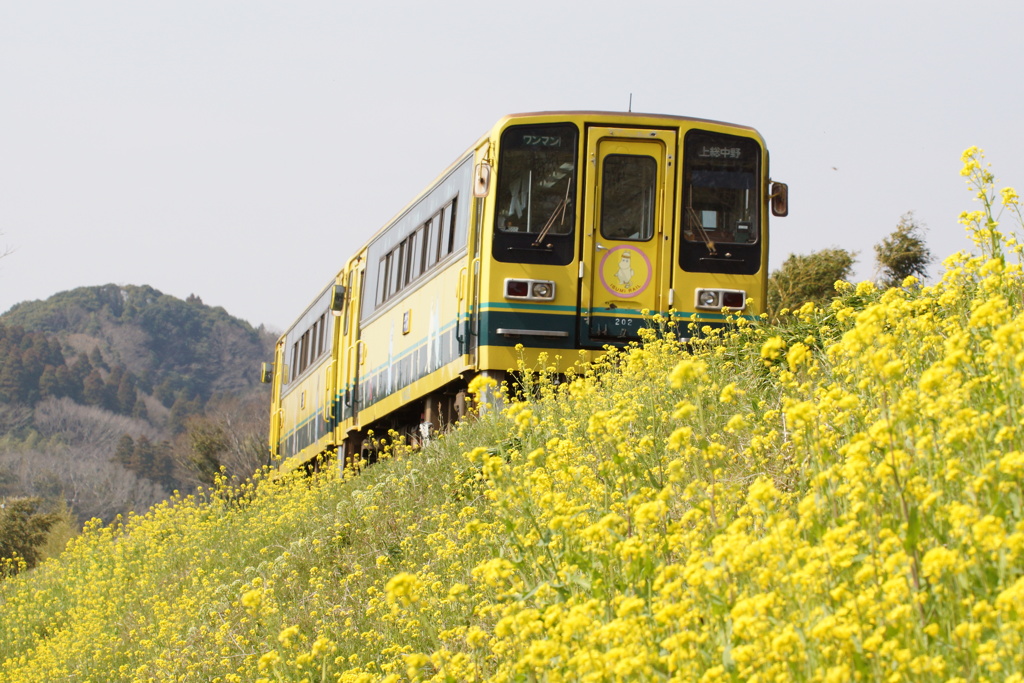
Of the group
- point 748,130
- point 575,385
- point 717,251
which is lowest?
point 575,385

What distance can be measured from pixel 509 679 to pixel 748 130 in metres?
7.78

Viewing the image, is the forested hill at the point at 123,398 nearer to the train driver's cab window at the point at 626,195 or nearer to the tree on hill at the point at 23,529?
the tree on hill at the point at 23,529

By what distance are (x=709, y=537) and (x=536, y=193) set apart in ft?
24.0

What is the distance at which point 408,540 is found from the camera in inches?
267

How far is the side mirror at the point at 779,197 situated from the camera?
10594 millimetres

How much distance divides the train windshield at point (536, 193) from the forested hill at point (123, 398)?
95.5 feet

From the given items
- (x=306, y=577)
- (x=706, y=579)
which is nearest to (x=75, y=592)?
(x=306, y=577)

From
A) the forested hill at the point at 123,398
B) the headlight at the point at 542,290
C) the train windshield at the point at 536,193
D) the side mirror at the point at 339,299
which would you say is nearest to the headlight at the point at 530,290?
the headlight at the point at 542,290

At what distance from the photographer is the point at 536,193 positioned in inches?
417

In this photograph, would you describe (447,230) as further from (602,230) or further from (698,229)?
(698,229)

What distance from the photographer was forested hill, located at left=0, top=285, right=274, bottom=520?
63.3m

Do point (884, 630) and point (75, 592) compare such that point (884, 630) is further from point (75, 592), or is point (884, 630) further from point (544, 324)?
Result: point (75, 592)

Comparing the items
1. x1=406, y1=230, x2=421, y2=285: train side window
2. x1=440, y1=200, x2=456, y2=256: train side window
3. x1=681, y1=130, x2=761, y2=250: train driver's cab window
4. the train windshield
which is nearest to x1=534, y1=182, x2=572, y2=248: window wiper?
the train windshield

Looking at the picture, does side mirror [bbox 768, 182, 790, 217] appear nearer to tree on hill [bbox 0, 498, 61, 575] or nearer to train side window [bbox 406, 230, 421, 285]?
train side window [bbox 406, 230, 421, 285]
